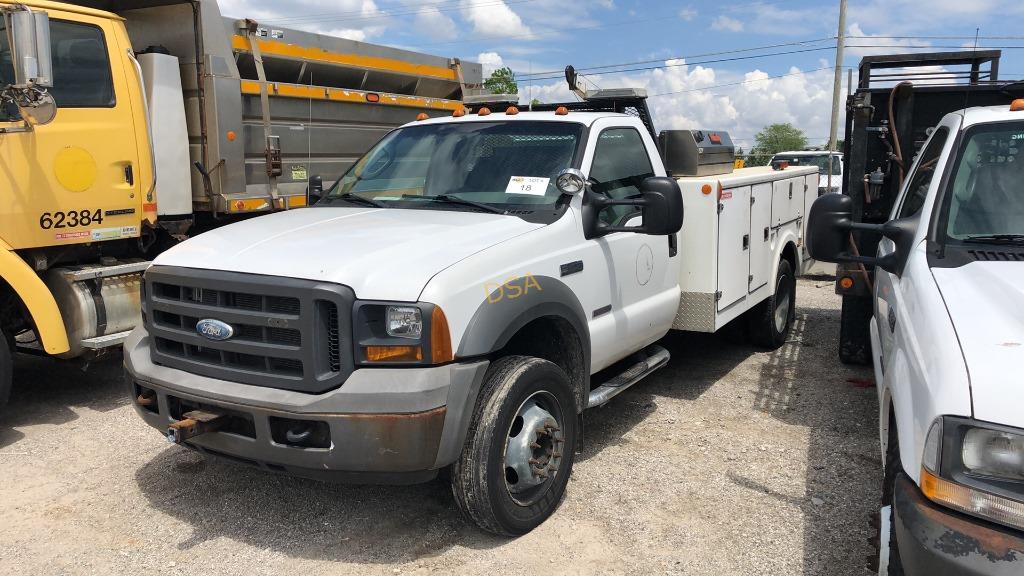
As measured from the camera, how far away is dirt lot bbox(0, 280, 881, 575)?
3.44 meters

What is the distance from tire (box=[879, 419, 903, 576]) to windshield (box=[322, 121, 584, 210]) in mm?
1981

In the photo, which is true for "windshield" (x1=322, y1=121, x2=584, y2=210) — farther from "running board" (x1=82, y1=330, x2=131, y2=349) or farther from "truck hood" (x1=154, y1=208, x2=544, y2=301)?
"running board" (x1=82, y1=330, x2=131, y2=349)

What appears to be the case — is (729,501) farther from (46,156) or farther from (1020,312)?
(46,156)

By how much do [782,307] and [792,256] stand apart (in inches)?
22.9

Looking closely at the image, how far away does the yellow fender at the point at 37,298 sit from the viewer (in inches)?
190

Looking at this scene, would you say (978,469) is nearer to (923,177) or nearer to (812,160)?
(923,177)

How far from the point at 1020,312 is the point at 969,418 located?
578 mm

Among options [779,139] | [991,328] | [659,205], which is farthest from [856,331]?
[779,139]

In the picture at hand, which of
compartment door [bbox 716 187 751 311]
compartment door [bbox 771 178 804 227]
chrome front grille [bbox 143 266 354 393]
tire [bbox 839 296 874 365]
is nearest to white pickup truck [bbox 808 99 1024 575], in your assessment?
compartment door [bbox 716 187 751 311]

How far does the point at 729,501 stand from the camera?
3.99 m

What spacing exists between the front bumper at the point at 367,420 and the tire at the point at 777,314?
416 cm

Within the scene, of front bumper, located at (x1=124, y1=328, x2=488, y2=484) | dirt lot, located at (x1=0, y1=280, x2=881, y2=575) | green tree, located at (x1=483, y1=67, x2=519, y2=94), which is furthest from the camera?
green tree, located at (x1=483, y1=67, x2=519, y2=94)

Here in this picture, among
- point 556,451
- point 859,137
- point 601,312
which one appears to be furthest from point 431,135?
point 859,137

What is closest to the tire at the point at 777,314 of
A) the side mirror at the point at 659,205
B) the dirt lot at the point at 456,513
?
the dirt lot at the point at 456,513
